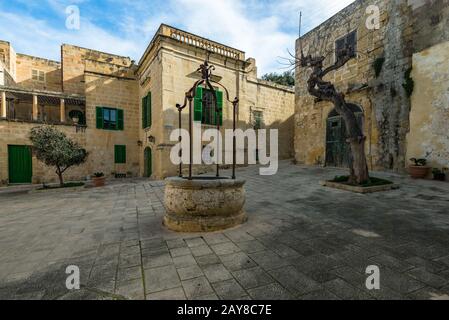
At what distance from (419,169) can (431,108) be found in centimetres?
212

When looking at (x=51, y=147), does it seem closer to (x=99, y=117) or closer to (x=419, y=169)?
(x=99, y=117)

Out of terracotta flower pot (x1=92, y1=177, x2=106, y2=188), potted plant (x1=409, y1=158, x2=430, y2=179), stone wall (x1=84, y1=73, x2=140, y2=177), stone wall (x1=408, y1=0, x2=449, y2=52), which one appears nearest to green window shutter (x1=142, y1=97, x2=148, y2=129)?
stone wall (x1=84, y1=73, x2=140, y2=177)

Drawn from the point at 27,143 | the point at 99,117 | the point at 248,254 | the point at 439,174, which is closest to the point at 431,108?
the point at 439,174

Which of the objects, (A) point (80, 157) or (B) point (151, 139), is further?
(B) point (151, 139)

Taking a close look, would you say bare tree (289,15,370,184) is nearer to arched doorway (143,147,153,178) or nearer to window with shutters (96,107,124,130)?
arched doorway (143,147,153,178)

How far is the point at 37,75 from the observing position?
15.8 metres

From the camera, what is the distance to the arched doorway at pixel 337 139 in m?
10.0

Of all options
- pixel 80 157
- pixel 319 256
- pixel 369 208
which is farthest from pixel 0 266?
pixel 80 157

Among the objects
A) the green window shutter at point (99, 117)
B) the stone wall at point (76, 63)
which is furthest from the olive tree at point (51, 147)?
the stone wall at point (76, 63)

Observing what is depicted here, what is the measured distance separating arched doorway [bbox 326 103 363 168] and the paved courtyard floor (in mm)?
5227

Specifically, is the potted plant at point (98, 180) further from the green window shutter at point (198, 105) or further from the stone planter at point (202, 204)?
the stone planter at point (202, 204)

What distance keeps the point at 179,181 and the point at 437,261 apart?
133 inches

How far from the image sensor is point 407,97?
26.6 feet
